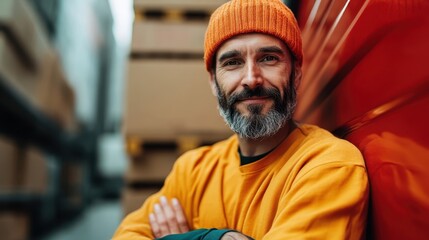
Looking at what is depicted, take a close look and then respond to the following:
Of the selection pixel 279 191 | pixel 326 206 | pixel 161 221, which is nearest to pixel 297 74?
pixel 279 191

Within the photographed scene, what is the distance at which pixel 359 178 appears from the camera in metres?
0.98

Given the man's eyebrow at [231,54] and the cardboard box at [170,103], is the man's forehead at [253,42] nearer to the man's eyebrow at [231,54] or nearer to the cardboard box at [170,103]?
the man's eyebrow at [231,54]

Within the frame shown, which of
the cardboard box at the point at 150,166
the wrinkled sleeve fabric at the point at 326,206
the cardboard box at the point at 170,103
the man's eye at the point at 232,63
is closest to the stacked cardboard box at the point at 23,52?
the cardboard box at the point at 170,103

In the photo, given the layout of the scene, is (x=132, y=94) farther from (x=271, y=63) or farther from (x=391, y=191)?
(x=391, y=191)

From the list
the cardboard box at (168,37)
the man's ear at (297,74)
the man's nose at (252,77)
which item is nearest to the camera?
the man's nose at (252,77)

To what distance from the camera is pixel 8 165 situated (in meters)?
3.83

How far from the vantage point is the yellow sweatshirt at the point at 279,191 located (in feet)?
3.03

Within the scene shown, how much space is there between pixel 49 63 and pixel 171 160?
2785 millimetres

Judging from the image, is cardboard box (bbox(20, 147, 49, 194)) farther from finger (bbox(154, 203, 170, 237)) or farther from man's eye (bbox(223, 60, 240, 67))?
man's eye (bbox(223, 60, 240, 67))

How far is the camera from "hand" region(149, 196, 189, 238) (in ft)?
4.67

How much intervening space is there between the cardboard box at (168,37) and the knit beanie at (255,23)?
4.69 feet

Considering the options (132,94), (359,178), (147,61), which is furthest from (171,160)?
(359,178)

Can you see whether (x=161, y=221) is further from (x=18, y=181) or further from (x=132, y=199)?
(x=18, y=181)

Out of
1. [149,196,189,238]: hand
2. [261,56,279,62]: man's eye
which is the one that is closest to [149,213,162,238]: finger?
[149,196,189,238]: hand
